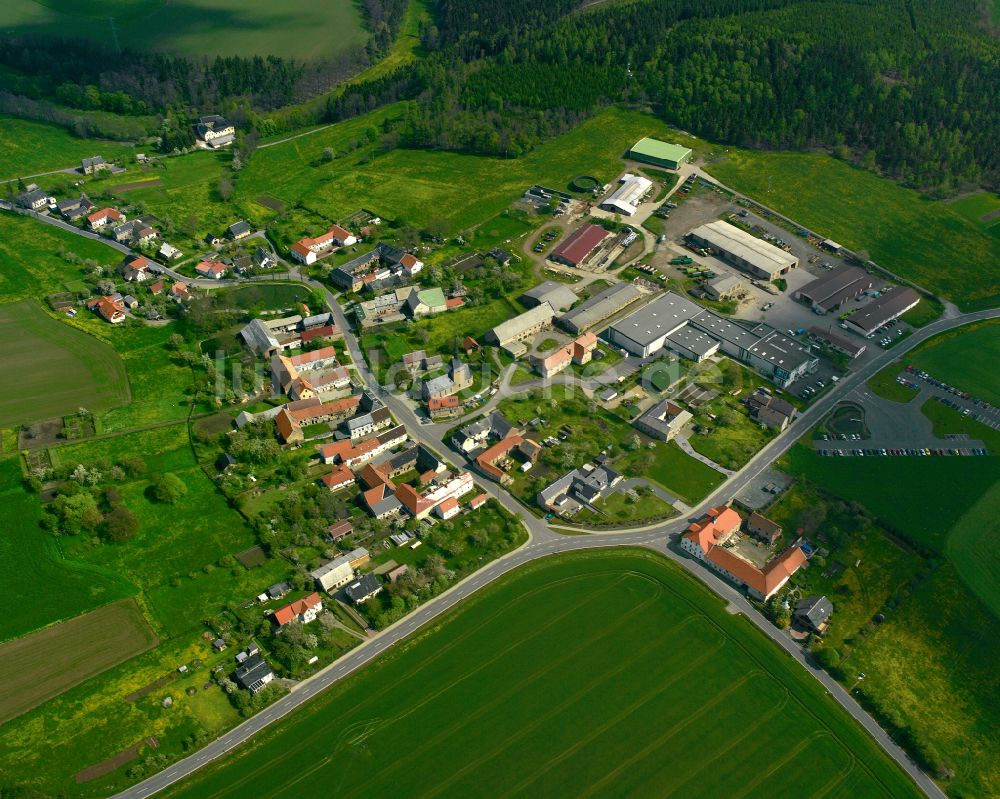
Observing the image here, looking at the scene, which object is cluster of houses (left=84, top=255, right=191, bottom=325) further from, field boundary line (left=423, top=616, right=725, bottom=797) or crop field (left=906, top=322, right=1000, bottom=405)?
crop field (left=906, top=322, right=1000, bottom=405)

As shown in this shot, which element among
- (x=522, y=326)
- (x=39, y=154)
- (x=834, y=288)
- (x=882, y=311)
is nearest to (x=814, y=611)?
(x=522, y=326)

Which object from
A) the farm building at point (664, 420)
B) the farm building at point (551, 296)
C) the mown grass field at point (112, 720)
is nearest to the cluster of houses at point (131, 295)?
the farm building at point (551, 296)

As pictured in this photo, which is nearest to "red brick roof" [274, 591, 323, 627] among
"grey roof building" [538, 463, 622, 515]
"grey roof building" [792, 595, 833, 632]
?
"grey roof building" [538, 463, 622, 515]

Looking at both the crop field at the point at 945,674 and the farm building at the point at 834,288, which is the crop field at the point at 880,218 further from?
the crop field at the point at 945,674

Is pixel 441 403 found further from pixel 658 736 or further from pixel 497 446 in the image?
pixel 658 736

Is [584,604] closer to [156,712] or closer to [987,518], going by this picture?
→ [156,712]

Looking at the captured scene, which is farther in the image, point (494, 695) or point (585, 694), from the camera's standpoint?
point (585, 694)

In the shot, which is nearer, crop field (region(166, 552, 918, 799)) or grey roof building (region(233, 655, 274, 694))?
crop field (region(166, 552, 918, 799))

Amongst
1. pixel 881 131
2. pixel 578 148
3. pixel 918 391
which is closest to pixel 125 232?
pixel 578 148
